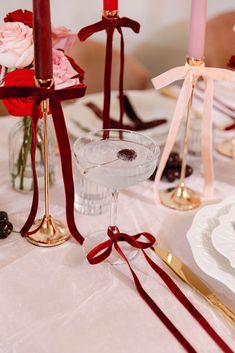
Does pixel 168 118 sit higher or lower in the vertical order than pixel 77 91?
lower

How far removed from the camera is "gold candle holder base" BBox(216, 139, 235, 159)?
130 cm

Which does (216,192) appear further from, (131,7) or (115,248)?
(131,7)

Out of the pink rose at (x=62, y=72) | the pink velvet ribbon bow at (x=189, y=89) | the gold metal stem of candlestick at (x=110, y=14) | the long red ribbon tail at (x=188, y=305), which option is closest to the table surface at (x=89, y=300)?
the long red ribbon tail at (x=188, y=305)

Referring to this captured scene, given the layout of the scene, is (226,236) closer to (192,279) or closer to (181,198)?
(192,279)

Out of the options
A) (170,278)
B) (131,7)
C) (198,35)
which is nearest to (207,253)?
(170,278)

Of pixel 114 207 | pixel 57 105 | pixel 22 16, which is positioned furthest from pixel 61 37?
pixel 114 207

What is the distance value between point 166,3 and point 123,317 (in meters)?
1.77

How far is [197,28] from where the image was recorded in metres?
0.96

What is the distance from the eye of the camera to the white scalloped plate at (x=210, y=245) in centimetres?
81

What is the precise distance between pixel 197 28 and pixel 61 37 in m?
0.26

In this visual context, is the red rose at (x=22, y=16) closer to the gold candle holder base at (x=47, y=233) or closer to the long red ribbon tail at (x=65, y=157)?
the long red ribbon tail at (x=65, y=157)

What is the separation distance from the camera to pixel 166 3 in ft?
7.35

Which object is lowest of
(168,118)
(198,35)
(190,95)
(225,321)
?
(225,321)

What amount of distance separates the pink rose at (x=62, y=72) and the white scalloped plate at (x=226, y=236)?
0.36 m
